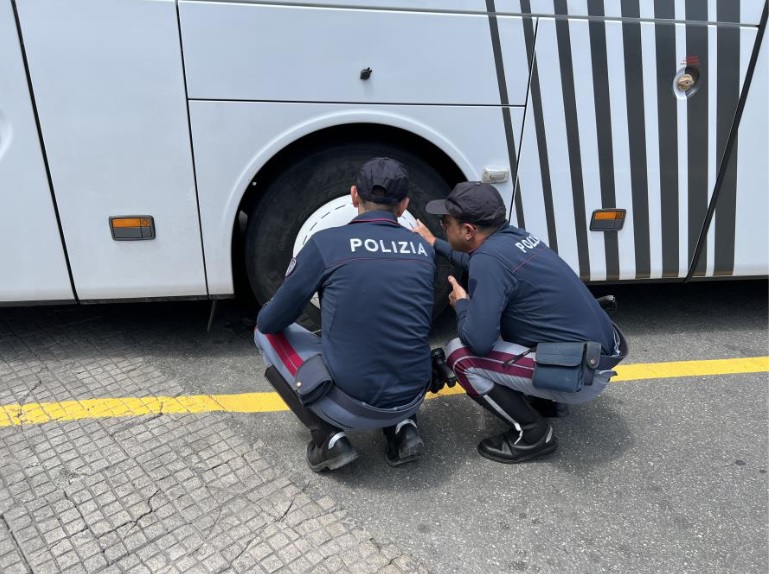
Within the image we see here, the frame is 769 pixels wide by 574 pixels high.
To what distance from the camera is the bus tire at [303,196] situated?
275cm

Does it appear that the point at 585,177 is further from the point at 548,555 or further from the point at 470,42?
the point at 548,555

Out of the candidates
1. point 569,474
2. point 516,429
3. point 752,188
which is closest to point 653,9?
point 752,188

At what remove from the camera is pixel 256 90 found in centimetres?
249

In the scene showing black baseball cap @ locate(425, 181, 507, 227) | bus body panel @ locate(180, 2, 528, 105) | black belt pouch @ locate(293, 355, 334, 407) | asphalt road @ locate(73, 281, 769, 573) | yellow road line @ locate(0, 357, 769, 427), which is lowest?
asphalt road @ locate(73, 281, 769, 573)

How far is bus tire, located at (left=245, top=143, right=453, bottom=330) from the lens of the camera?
2750 millimetres

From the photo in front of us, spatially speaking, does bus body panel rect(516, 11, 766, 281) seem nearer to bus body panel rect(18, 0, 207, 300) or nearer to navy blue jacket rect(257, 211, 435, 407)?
navy blue jacket rect(257, 211, 435, 407)

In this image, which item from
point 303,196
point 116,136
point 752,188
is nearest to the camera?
point 116,136

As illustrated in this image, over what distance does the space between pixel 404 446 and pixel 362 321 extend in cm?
55

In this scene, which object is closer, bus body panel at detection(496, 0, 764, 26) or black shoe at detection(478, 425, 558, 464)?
black shoe at detection(478, 425, 558, 464)

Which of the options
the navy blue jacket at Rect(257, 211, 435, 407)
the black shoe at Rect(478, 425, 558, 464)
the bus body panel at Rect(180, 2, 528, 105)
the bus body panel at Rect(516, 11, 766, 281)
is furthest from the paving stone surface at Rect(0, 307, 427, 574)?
the bus body panel at Rect(516, 11, 766, 281)

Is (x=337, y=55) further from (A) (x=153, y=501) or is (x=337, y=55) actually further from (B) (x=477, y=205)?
(A) (x=153, y=501)

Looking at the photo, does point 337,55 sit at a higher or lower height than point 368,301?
higher

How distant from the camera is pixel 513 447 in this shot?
2357mm

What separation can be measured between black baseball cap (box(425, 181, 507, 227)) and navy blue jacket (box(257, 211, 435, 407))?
263 mm
